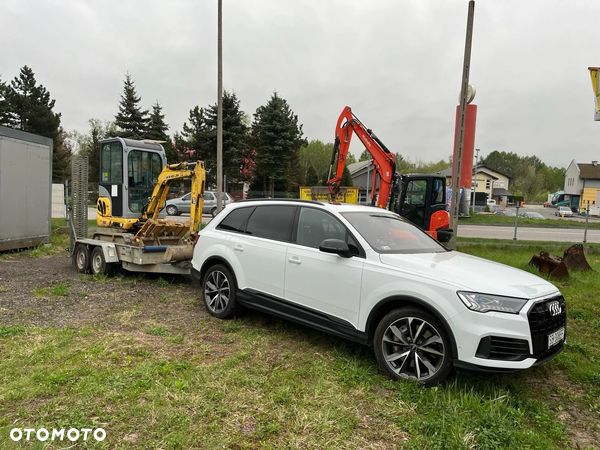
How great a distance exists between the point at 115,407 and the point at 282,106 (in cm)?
3778

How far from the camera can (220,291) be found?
6.15 meters

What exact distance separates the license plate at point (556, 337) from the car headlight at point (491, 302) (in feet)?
1.63

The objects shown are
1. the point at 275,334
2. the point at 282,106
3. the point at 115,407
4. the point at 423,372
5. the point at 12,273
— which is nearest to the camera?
the point at 115,407

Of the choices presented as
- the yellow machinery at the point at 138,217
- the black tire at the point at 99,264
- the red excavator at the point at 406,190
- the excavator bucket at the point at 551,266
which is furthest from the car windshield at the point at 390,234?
the red excavator at the point at 406,190

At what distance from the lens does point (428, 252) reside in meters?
4.92

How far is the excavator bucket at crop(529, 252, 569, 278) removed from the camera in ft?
28.8

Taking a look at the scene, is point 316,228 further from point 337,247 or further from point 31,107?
point 31,107

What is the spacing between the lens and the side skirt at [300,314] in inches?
177

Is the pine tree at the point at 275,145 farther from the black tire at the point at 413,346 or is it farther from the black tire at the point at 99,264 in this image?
the black tire at the point at 413,346

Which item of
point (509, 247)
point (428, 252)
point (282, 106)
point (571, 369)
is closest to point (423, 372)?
point (428, 252)

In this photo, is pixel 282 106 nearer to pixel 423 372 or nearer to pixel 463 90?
pixel 463 90

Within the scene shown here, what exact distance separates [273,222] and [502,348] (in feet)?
10.1

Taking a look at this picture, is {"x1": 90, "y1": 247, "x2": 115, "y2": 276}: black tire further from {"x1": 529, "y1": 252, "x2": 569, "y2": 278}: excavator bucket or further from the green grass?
the green grass

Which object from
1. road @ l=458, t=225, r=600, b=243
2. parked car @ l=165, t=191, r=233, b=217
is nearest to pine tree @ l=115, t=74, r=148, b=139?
parked car @ l=165, t=191, r=233, b=217
